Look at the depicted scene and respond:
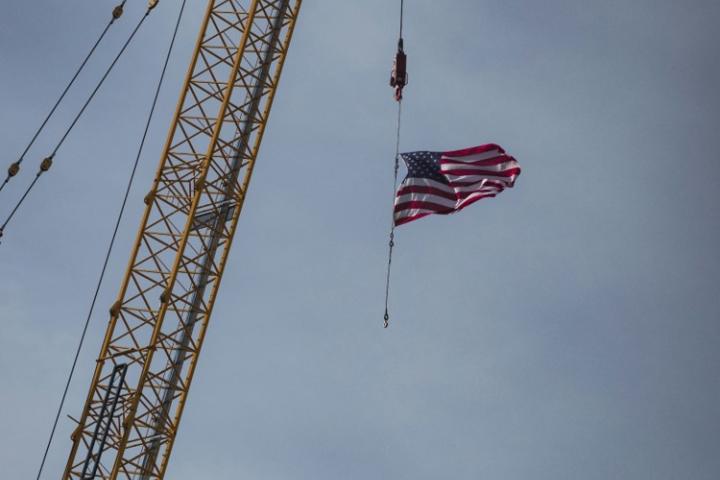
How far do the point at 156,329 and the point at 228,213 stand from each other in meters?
6.44

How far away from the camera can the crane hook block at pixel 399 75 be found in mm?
56688

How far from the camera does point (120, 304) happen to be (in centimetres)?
5000

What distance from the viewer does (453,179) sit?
182 ft

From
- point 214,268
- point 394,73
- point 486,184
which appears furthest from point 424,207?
point 214,268

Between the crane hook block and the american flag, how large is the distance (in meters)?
3.46

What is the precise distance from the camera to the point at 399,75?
56719 millimetres

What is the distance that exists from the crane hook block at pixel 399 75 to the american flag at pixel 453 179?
346 centimetres

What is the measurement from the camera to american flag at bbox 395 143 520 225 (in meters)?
55.2

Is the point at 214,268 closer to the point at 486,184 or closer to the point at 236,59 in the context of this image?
the point at 236,59

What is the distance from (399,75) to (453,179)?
581 centimetres

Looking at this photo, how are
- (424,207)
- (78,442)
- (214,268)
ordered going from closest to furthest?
1. (78,442)
2. (214,268)
3. (424,207)

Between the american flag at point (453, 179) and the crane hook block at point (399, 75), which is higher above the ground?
the crane hook block at point (399, 75)

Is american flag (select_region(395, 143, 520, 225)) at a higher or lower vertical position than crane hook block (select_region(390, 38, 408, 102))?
lower

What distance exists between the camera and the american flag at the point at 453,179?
181 feet
